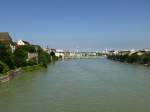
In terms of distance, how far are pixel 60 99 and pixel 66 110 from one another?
6.50ft

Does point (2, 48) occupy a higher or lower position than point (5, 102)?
higher

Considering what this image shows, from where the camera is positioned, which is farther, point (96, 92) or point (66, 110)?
point (96, 92)

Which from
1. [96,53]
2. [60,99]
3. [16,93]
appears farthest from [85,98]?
[96,53]

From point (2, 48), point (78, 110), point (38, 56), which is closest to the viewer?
point (78, 110)

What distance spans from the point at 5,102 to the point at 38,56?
2517 cm

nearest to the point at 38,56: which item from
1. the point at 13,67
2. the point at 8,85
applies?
the point at 13,67

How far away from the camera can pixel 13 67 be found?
24250 millimetres

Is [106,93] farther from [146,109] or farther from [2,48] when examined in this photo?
[2,48]

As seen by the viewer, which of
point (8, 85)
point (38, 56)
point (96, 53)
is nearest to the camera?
point (8, 85)

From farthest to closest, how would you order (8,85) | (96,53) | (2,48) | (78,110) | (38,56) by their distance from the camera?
(96,53)
(38,56)
(2,48)
(8,85)
(78,110)

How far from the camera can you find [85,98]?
1260 cm

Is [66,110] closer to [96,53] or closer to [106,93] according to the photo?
[106,93]

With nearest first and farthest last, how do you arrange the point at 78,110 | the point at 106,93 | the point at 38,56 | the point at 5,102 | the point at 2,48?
the point at 78,110, the point at 5,102, the point at 106,93, the point at 2,48, the point at 38,56

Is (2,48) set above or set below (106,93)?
above
